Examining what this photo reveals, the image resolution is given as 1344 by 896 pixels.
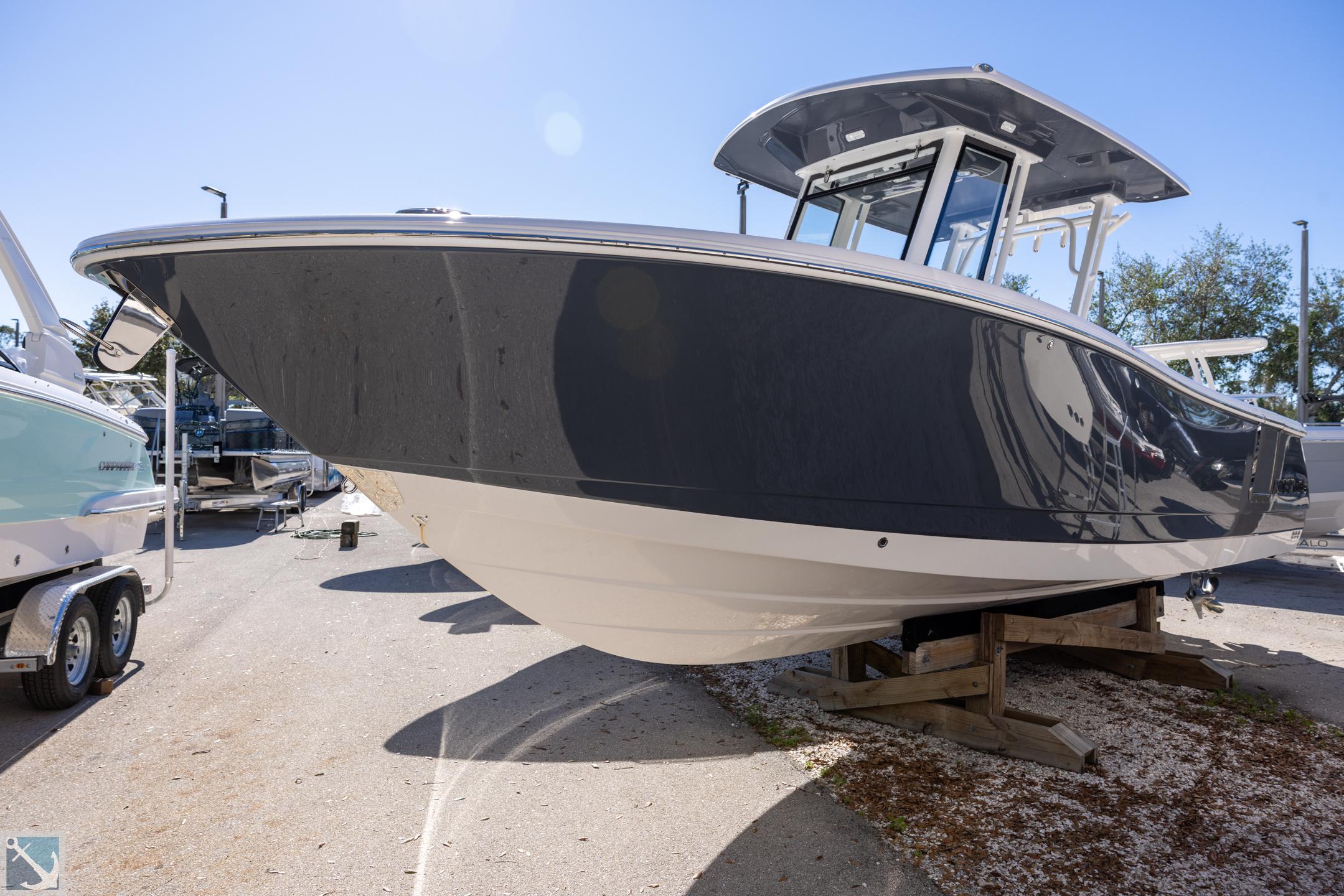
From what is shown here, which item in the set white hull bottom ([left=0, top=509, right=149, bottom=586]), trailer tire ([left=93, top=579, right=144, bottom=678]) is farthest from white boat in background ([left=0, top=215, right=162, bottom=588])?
trailer tire ([left=93, top=579, right=144, bottom=678])

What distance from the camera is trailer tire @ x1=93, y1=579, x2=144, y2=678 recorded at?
4078 millimetres

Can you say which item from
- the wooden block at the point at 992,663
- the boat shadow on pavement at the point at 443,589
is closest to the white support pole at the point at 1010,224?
the wooden block at the point at 992,663

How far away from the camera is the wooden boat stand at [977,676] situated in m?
3.27

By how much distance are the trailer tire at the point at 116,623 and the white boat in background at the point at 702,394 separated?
201 cm

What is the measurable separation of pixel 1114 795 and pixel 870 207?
2.75 m

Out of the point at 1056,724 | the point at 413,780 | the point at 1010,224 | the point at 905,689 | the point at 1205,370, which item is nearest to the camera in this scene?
the point at 413,780

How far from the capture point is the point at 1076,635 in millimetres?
3705

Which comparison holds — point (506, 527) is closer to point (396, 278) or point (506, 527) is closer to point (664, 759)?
point (396, 278)

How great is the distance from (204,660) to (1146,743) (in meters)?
5.00

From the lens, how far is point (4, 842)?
253 centimetres

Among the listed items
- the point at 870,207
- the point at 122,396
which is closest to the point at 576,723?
the point at 870,207

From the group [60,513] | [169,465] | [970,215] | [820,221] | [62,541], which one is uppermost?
[820,221]

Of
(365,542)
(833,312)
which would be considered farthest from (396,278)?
(365,542)

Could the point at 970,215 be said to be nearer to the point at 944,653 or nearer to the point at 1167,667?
the point at 944,653
